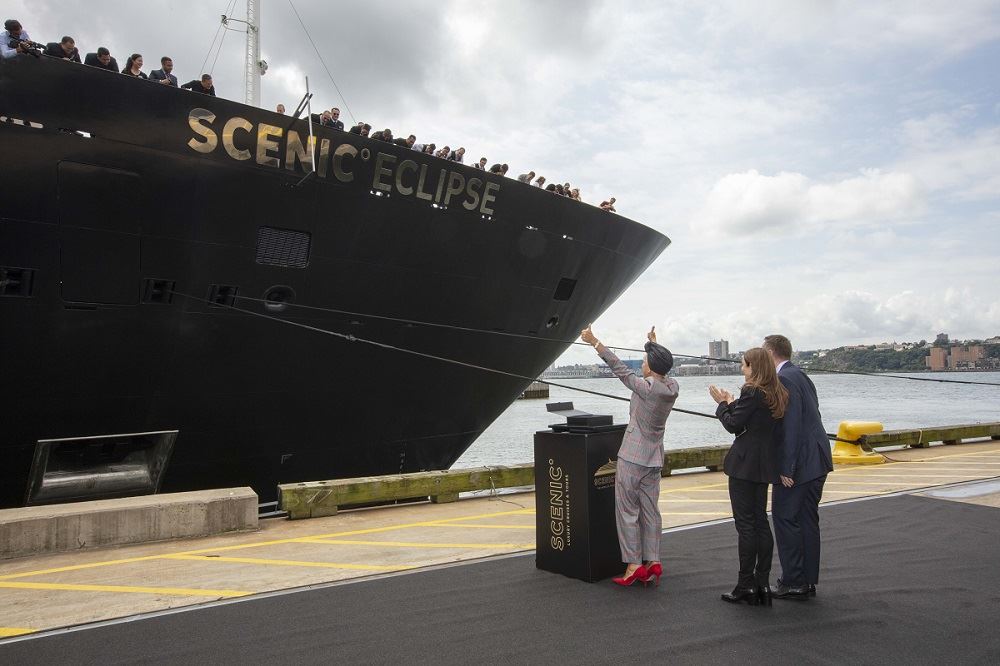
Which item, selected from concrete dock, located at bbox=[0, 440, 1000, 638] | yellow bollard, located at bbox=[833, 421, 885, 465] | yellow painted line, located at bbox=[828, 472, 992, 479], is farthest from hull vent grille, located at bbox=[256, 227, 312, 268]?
yellow bollard, located at bbox=[833, 421, 885, 465]

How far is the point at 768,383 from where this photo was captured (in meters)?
4.09

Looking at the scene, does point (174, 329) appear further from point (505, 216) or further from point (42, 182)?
point (505, 216)

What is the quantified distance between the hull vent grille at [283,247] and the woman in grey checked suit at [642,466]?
474 centimetres

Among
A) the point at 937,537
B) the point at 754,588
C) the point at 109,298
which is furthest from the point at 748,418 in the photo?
the point at 109,298

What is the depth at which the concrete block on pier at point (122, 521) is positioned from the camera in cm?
524

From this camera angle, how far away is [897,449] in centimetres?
1238

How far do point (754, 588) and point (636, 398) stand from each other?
1321 mm

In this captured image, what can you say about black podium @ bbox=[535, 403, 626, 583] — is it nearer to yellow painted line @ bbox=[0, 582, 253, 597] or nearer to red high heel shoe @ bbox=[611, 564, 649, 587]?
red high heel shoe @ bbox=[611, 564, 649, 587]

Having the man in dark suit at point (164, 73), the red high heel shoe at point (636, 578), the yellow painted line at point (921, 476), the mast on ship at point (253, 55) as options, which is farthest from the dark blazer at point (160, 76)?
the yellow painted line at point (921, 476)

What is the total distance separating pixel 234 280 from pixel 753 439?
5962 millimetres

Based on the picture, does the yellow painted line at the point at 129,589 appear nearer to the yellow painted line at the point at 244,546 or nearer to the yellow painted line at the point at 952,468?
the yellow painted line at the point at 244,546

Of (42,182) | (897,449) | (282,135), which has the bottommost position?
(897,449)

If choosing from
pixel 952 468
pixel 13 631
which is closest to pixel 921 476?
pixel 952 468

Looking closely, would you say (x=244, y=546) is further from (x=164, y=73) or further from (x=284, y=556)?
(x=164, y=73)
